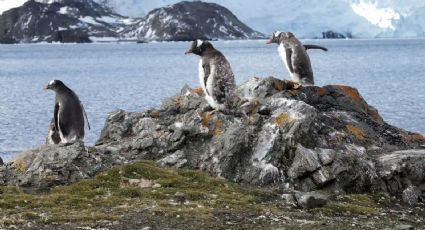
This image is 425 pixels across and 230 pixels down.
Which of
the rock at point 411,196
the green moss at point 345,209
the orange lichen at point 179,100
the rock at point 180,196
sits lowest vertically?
the rock at point 411,196

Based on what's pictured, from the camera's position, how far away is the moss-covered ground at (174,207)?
528 inches

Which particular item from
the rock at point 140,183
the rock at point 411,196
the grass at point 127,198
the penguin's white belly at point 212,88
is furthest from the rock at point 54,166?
the rock at point 411,196

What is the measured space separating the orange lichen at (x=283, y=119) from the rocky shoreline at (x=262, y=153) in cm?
2

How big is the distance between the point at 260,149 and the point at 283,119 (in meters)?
1.28

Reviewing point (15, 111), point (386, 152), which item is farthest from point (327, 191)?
point (15, 111)

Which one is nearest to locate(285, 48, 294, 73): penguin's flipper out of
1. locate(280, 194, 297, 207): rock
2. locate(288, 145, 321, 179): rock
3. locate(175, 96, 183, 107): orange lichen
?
locate(175, 96, 183, 107): orange lichen

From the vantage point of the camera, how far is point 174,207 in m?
14.5

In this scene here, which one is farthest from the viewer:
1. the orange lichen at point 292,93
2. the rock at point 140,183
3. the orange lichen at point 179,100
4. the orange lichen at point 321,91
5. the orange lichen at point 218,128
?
the orange lichen at point 321,91

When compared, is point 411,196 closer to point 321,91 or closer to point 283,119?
point 283,119

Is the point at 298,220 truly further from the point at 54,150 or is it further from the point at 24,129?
the point at 24,129

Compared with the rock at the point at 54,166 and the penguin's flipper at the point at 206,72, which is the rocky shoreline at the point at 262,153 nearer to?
the rock at the point at 54,166

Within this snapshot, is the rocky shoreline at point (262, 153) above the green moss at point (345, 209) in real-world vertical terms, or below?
above

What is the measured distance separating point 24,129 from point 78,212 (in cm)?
3465

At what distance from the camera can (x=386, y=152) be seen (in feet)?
64.1
